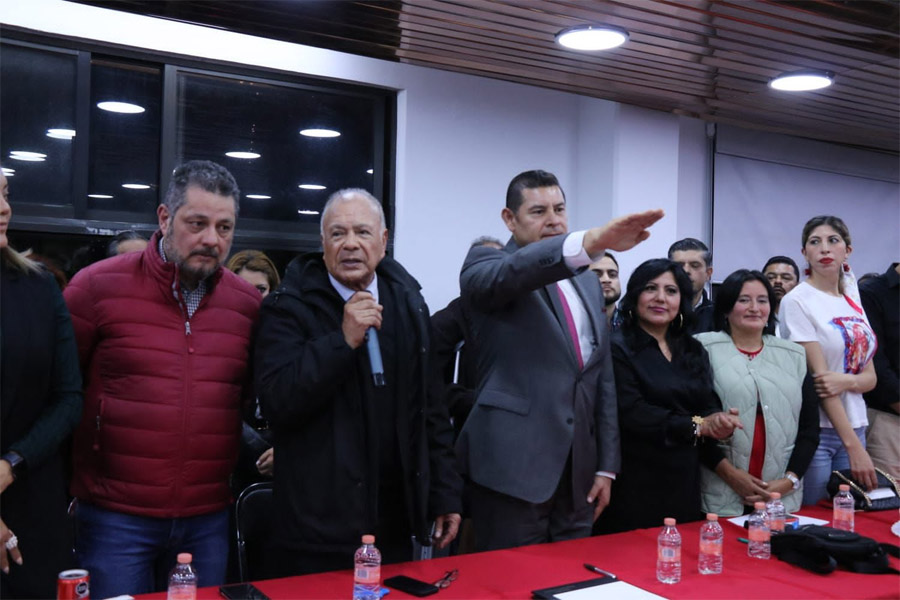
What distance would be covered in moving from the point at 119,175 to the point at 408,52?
67.4 inches

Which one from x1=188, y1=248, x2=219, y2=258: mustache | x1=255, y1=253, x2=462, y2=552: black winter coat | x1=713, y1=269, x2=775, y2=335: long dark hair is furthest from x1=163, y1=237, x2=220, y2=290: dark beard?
x1=713, y1=269, x2=775, y2=335: long dark hair

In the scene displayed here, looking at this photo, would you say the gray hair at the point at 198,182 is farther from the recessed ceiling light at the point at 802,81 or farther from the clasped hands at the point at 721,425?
the recessed ceiling light at the point at 802,81

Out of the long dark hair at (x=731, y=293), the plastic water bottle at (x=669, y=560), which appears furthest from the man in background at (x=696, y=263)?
the plastic water bottle at (x=669, y=560)

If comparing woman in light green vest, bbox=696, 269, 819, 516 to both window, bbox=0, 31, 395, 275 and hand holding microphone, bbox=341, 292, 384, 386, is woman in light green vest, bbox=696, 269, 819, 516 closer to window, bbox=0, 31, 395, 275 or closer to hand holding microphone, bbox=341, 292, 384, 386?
hand holding microphone, bbox=341, 292, 384, 386

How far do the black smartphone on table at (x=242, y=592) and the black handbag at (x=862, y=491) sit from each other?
2.11 meters

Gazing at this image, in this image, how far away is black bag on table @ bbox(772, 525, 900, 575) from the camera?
6.68 ft

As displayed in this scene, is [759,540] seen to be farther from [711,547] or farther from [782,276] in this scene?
[782,276]

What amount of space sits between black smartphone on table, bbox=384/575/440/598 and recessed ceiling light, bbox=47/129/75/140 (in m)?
3.27

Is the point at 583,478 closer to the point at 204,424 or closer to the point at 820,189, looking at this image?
the point at 204,424

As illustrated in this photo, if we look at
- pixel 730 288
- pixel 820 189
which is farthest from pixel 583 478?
pixel 820 189

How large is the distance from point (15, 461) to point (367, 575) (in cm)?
85

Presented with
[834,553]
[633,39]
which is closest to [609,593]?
[834,553]

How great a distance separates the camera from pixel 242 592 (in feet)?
5.62

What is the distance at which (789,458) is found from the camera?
2.86 metres
